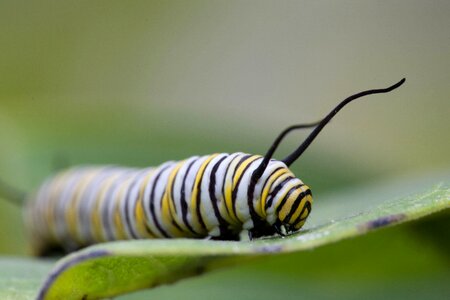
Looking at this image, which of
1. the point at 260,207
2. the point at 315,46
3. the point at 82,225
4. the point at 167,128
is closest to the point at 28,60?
the point at 167,128

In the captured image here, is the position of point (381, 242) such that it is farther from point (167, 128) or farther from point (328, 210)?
point (167, 128)

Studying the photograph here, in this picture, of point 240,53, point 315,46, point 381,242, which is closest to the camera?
point 381,242

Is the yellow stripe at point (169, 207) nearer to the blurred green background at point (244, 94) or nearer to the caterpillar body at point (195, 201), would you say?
the caterpillar body at point (195, 201)

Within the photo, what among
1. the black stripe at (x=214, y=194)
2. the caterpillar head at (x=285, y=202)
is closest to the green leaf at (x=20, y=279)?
the black stripe at (x=214, y=194)

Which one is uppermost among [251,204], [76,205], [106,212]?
Answer: [251,204]

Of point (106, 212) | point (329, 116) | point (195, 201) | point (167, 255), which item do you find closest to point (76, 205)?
point (106, 212)

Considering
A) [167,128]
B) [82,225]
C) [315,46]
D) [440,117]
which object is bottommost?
[82,225]

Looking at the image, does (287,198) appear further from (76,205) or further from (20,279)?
(76,205)
